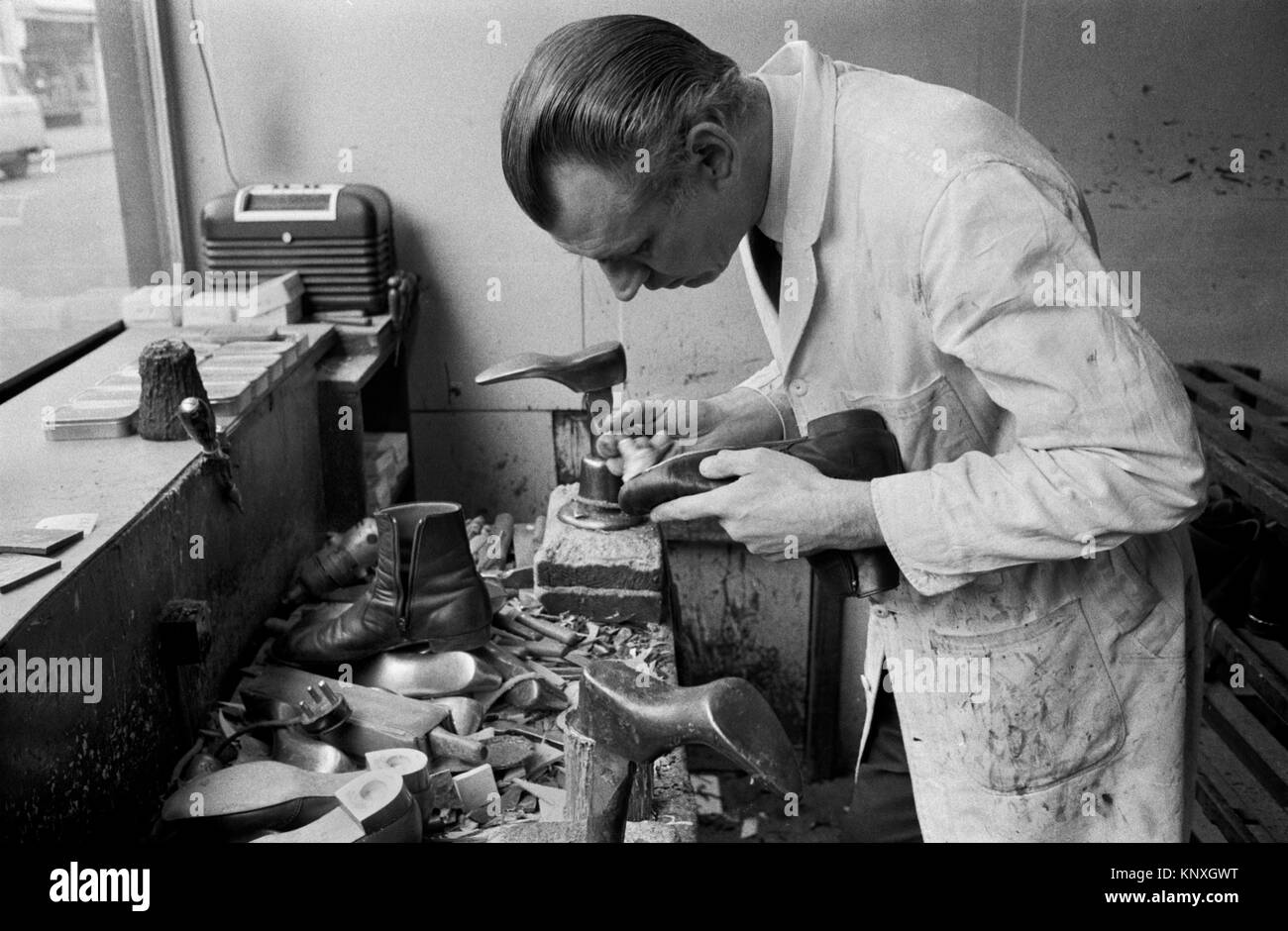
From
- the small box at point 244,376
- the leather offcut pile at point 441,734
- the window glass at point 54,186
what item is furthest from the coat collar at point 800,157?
the window glass at point 54,186

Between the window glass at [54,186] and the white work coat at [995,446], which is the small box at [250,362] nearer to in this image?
the window glass at [54,186]

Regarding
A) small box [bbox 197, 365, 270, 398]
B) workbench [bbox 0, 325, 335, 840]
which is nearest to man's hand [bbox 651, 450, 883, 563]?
workbench [bbox 0, 325, 335, 840]

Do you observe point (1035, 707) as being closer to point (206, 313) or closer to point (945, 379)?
point (945, 379)

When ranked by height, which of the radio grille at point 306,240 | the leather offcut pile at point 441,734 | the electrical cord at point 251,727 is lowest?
the leather offcut pile at point 441,734

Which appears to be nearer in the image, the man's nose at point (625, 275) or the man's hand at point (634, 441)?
the man's nose at point (625, 275)

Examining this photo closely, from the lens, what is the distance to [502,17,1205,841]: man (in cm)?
137

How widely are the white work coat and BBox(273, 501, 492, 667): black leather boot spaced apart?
1001mm

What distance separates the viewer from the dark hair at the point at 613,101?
143cm

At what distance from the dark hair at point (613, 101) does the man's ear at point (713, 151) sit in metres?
0.01

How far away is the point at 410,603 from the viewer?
2.52m

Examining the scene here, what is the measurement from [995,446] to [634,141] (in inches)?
25.2

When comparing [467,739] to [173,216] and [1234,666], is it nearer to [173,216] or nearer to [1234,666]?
[1234,666]

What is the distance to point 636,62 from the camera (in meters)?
1.44
